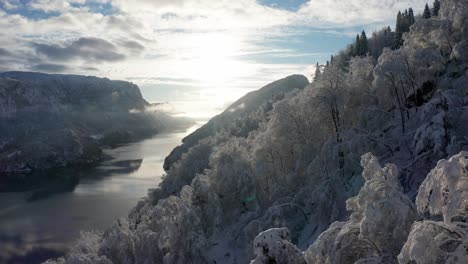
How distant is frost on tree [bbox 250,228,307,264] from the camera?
11.4 metres

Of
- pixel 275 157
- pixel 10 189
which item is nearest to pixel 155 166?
pixel 10 189

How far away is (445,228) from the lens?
7492 millimetres

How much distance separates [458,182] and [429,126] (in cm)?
1560

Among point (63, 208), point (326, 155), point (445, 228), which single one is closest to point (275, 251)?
point (445, 228)

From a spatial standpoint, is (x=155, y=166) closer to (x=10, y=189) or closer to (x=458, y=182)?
(x=10, y=189)

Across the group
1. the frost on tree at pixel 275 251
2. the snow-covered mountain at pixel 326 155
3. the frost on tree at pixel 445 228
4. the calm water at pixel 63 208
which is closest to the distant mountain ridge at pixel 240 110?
the calm water at pixel 63 208

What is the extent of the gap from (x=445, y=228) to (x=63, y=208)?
10532cm

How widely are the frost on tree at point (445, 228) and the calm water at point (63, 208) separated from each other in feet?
229

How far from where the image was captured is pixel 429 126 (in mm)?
21891

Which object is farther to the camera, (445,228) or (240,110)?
(240,110)

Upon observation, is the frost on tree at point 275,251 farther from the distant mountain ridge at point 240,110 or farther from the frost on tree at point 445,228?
the distant mountain ridge at point 240,110

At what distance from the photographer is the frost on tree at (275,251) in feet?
37.2

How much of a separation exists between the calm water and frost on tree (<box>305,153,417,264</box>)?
6632 cm

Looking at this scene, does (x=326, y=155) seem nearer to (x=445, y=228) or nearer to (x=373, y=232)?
(x=373, y=232)
